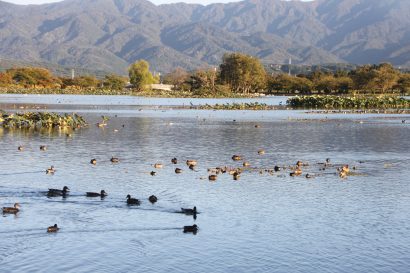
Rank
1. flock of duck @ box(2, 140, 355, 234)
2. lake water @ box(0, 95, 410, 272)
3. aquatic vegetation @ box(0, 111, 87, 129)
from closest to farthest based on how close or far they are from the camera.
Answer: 1. lake water @ box(0, 95, 410, 272)
2. flock of duck @ box(2, 140, 355, 234)
3. aquatic vegetation @ box(0, 111, 87, 129)

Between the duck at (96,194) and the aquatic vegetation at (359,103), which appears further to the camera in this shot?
the aquatic vegetation at (359,103)

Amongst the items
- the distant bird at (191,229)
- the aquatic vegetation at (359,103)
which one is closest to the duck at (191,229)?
the distant bird at (191,229)

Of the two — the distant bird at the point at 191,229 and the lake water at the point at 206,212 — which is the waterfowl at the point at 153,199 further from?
the distant bird at the point at 191,229

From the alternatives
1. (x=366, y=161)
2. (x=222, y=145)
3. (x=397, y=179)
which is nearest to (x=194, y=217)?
(x=397, y=179)

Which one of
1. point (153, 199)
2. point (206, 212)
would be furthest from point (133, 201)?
point (206, 212)

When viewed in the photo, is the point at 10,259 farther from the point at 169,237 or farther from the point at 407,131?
the point at 407,131

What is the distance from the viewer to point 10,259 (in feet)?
73.7

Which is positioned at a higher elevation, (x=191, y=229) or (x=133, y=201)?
(x=133, y=201)

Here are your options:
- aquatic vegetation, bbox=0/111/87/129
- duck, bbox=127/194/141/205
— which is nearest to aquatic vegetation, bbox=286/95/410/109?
aquatic vegetation, bbox=0/111/87/129

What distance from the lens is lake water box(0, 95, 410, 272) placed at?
74.6 feet

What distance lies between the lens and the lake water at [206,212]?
22734 millimetres

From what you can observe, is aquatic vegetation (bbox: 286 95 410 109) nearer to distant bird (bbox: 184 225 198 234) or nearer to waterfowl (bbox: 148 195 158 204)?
waterfowl (bbox: 148 195 158 204)

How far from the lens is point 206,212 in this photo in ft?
96.6

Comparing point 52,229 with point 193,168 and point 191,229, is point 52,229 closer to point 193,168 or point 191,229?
point 191,229
